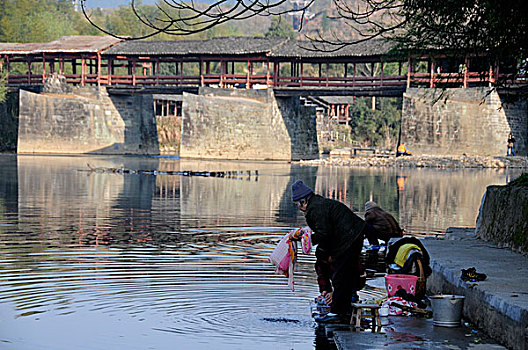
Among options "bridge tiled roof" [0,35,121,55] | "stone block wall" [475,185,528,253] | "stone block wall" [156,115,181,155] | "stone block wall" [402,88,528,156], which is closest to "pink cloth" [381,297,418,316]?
"stone block wall" [475,185,528,253]

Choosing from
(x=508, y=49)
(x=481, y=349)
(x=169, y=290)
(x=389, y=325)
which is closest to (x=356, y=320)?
(x=389, y=325)

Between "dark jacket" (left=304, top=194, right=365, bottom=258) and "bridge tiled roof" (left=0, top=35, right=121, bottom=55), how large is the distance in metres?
48.4

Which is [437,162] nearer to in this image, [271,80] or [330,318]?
[271,80]

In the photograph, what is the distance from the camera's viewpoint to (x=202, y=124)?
168 ft

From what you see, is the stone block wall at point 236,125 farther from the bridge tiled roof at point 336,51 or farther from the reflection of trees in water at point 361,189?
the reflection of trees in water at point 361,189

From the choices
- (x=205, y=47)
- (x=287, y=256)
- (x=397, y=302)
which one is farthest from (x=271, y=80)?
(x=397, y=302)

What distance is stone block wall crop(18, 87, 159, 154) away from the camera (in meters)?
55.8

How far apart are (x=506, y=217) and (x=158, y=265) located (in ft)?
14.5

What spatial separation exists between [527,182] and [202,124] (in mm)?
41205

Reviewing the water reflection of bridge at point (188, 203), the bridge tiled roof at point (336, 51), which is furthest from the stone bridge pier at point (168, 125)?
the water reflection of bridge at point (188, 203)

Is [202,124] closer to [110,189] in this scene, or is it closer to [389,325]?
[110,189]

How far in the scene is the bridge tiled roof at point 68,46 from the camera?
5506 centimetres

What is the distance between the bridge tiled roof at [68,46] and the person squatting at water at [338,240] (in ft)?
159

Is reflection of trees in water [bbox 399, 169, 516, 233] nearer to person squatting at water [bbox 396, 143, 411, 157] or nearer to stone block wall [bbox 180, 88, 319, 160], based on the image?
person squatting at water [bbox 396, 143, 411, 157]
